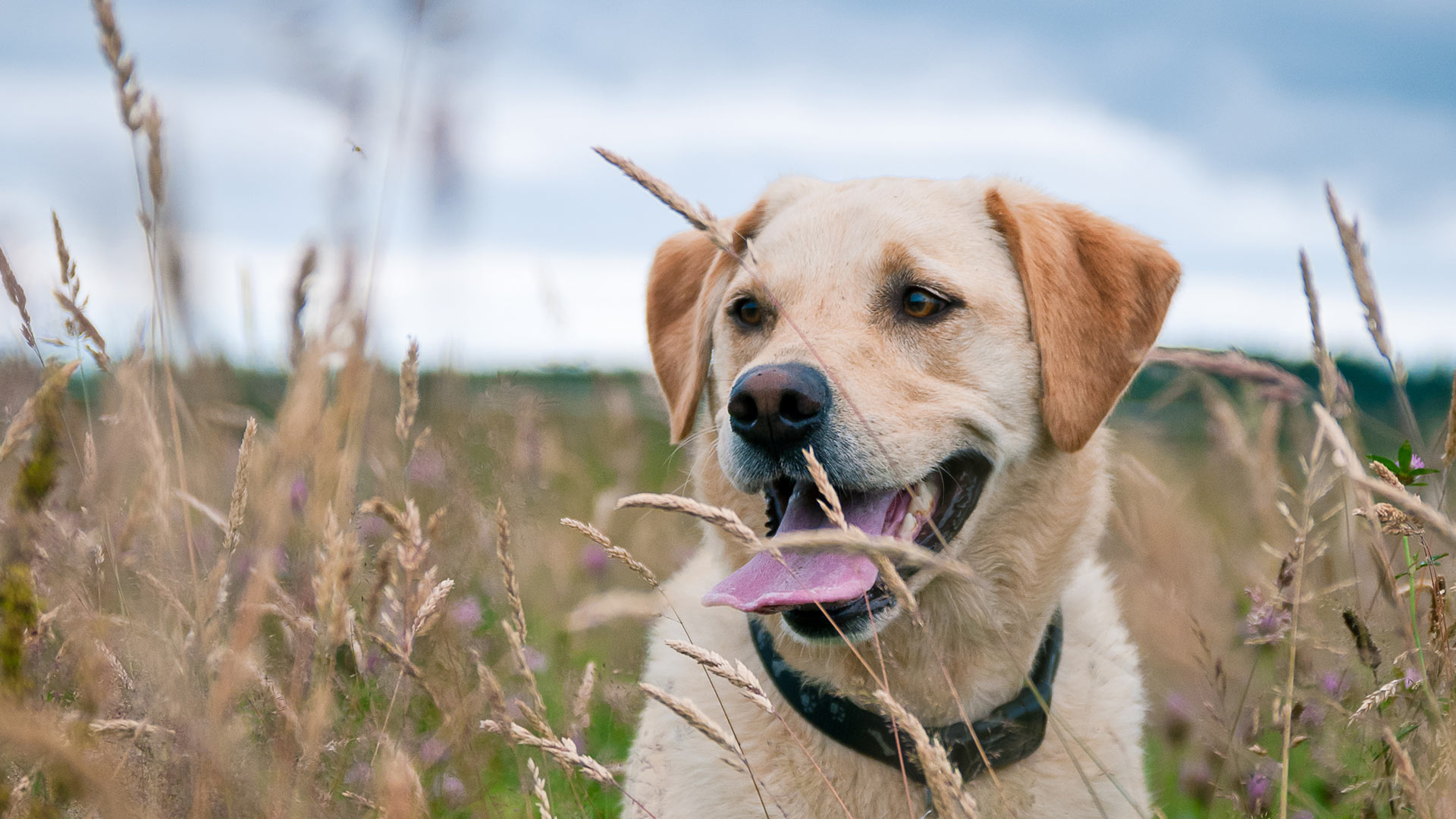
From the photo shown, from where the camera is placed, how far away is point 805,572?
6.97ft

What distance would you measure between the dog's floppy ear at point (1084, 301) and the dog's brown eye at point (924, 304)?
10.2 inches

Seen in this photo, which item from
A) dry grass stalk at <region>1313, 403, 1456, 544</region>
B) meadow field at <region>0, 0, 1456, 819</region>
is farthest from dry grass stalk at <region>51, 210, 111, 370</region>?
dry grass stalk at <region>1313, 403, 1456, 544</region>

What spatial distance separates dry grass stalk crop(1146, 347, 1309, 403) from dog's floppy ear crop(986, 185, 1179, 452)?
15.7 inches

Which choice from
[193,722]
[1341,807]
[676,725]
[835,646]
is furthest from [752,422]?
[1341,807]

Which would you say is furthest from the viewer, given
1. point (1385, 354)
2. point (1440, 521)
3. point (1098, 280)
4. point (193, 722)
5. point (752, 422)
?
point (1098, 280)

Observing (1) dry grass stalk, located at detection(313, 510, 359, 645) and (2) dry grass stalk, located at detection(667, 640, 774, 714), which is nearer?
(1) dry grass stalk, located at detection(313, 510, 359, 645)

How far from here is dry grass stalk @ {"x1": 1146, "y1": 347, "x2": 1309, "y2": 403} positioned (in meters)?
1.88

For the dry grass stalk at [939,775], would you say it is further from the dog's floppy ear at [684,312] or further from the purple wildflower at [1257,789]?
the dog's floppy ear at [684,312]

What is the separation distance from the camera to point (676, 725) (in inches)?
95.7

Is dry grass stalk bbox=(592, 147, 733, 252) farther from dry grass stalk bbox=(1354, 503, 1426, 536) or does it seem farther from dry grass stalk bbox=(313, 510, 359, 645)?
dry grass stalk bbox=(1354, 503, 1426, 536)

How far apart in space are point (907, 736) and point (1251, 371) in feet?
3.64

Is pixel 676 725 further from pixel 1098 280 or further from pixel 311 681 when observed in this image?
pixel 1098 280

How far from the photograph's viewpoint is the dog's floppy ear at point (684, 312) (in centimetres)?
297

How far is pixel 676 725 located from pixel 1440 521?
1.79 m
